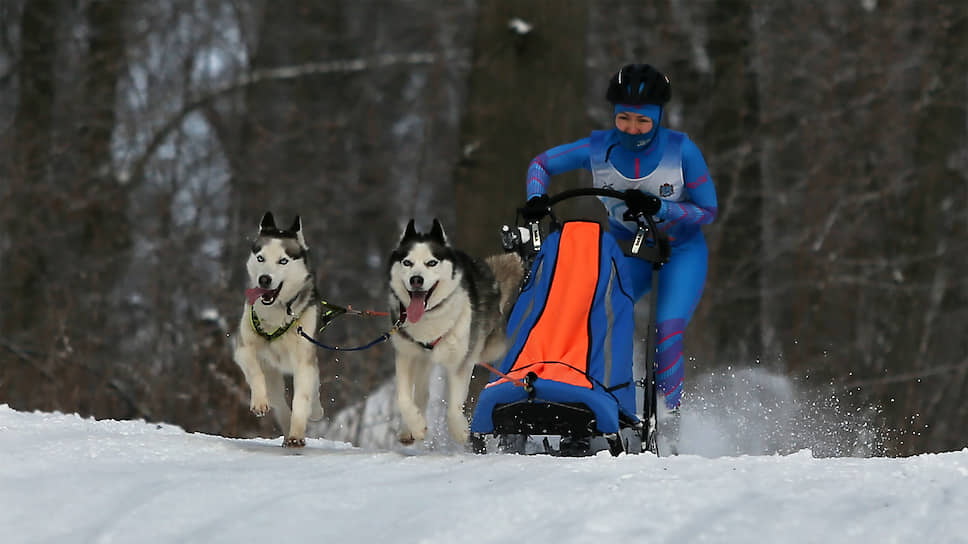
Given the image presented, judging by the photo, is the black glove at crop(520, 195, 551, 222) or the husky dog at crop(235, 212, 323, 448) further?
the black glove at crop(520, 195, 551, 222)

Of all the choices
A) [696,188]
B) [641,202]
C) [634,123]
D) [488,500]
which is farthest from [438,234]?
[488,500]

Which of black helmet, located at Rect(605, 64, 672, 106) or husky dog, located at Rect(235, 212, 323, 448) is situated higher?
black helmet, located at Rect(605, 64, 672, 106)

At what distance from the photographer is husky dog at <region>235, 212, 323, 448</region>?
217 inches

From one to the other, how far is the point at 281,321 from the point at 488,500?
6.11 ft

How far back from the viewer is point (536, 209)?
5684mm

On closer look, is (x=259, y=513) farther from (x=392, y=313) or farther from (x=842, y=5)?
(x=842, y=5)

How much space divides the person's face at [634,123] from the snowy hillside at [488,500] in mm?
1831

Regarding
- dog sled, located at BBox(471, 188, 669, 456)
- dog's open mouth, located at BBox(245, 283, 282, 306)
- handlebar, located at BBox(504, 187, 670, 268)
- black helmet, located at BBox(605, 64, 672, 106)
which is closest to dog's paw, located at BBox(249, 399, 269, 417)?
dog's open mouth, located at BBox(245, 283, 282, 306)

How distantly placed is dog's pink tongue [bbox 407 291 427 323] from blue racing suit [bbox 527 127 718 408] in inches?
35.4

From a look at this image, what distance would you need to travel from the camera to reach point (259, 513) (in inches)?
157

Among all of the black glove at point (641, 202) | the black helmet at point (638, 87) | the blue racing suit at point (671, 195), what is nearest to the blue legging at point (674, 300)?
the blue racing suit at point (671, 195)

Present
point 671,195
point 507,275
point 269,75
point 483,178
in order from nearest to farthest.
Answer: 1. point 671,195
2. point 507,275
3. point 483,178
4. point 269,75

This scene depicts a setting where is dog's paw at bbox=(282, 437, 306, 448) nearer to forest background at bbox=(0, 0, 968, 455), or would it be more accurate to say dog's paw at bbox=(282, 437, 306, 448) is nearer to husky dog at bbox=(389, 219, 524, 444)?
husky dog at bbox=(389, 219, 524, 444)

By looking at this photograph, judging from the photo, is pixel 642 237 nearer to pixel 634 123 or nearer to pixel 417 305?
pixel 634 123
